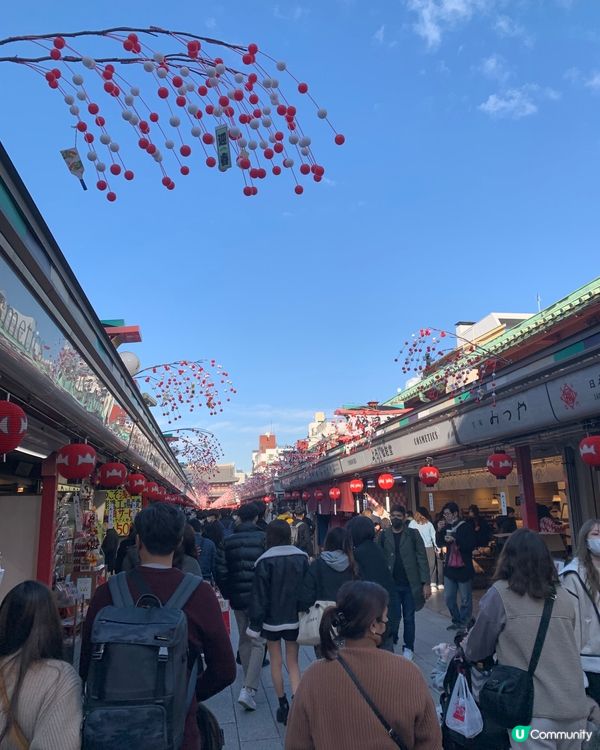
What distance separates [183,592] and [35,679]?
60 centimetres

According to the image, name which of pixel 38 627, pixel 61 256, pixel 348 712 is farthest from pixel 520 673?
pixel 61 256

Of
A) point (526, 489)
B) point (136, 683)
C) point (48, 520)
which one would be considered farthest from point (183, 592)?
point (526, 489)

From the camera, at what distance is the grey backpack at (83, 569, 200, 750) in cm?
195

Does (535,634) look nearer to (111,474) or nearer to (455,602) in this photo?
(455,602)

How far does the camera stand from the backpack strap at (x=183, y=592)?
7.40 feet

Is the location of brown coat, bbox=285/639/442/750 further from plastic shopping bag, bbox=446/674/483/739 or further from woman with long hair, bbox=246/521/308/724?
woman with long hair, bbox=246/521/308/724

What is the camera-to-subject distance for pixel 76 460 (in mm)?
6961

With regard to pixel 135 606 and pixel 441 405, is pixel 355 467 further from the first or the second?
pixel 135 606

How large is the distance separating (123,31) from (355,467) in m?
16.1

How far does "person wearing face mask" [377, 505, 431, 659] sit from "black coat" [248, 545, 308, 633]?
2.02 m

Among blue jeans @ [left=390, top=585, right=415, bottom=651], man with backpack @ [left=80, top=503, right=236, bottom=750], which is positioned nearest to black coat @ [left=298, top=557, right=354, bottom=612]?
blue jeans @ [left=390, top=585, right=415, bottom=651]

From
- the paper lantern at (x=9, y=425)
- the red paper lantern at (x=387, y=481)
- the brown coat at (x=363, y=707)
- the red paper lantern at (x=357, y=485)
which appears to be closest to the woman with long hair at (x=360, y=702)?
the brown coat at (x=363, y=707)

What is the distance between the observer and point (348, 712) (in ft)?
6.40

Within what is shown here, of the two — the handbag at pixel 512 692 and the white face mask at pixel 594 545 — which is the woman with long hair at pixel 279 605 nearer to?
the handbag at pixel 512 692
